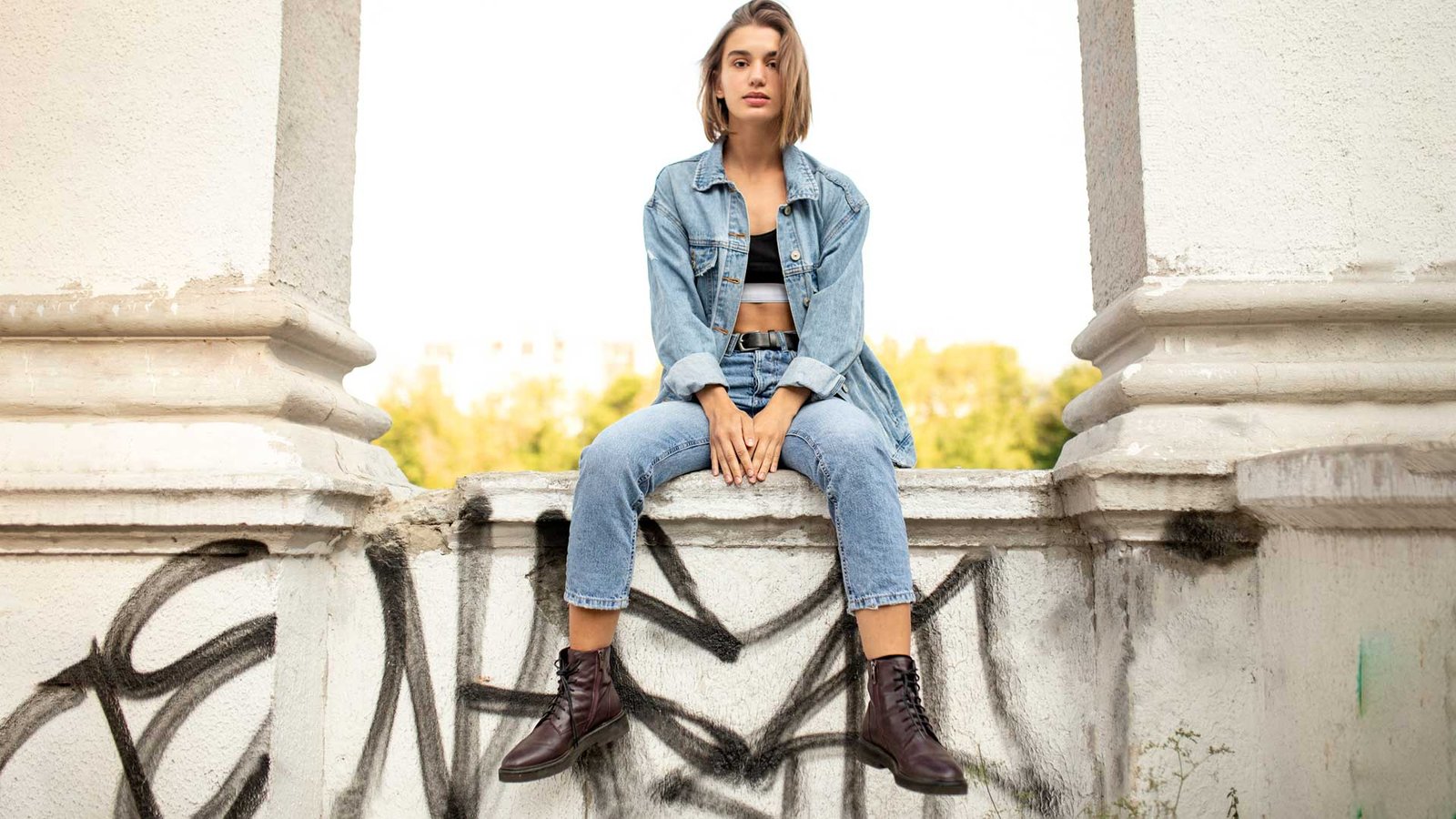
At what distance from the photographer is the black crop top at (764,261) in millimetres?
3152

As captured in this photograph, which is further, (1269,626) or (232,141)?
(232,141)

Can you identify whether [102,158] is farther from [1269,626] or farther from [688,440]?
[1269,626]

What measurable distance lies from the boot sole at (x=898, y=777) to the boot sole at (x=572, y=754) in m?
0.61

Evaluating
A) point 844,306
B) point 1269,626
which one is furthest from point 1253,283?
point 844,306

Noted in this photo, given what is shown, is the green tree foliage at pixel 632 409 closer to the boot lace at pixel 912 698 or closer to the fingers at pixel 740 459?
the fingers at pixel 740 459

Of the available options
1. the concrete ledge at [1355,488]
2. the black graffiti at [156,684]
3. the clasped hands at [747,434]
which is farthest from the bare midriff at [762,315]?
the black graffiti at [156,684]

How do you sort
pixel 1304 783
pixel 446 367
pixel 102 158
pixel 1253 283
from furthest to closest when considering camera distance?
pixel 446 367, pixel 102 158, pixel 1253 283, pixel 1304 783

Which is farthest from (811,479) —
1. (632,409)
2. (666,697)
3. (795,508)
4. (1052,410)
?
(1052,410)

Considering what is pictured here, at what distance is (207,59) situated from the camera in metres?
2.88

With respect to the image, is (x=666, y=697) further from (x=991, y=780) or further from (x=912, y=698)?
(x=991, y=780)

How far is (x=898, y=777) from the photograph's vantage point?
2338mm

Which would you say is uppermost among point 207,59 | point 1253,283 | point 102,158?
point 207,59

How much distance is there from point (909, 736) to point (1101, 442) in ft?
3.10

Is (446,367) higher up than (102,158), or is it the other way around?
(446,367)
